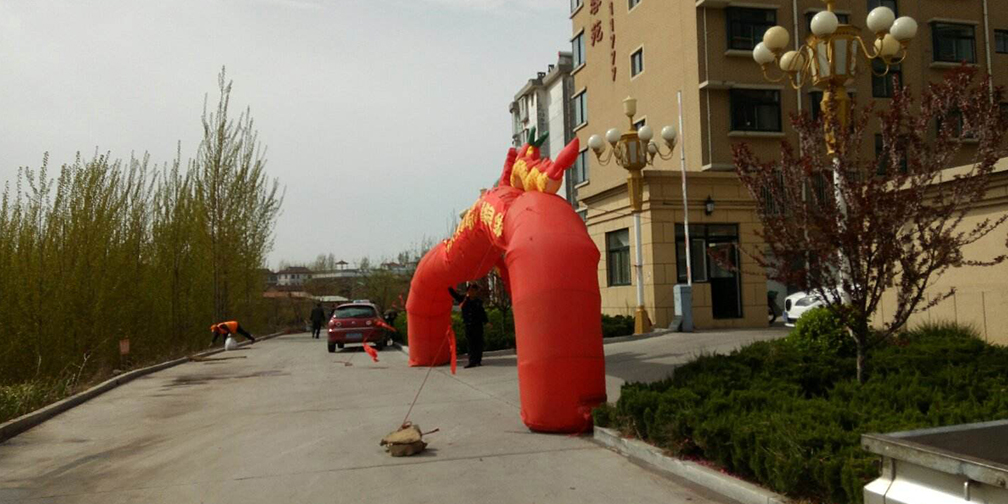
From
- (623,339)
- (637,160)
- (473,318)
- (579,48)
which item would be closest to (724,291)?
(623,339)

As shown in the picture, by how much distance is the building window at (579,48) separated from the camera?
34.7 metres

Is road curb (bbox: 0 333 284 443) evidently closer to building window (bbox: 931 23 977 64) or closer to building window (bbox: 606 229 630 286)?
building window (bbox: 606 229 630 286)

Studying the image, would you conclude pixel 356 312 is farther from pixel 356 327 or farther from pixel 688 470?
pixel 688 470

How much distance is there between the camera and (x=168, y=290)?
24.5 meters

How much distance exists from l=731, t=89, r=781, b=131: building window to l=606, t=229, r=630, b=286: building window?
6.16m

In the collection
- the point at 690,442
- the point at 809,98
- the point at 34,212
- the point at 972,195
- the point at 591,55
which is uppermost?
the point at 591,55

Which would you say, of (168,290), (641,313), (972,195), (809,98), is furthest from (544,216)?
(809,98)

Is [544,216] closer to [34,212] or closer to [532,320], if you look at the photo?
[532,320]

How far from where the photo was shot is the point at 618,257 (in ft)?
77.6

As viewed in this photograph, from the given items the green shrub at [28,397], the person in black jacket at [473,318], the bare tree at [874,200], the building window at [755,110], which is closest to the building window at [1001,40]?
the building window at [755,110]

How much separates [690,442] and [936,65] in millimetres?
27013

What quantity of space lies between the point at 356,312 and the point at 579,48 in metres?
17.3

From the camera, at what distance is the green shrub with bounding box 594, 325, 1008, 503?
532cm

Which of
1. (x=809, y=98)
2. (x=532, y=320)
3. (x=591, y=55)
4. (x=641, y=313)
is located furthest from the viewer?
(x=591, y=55)
